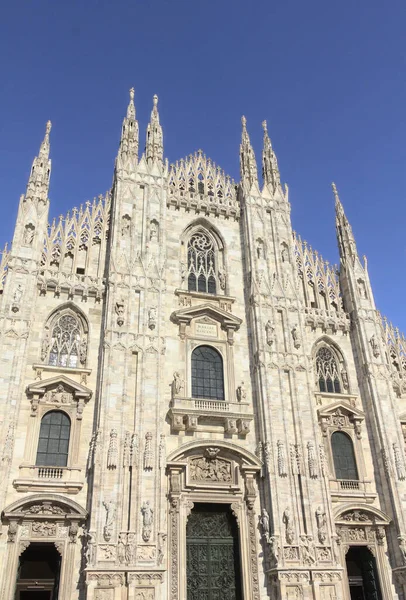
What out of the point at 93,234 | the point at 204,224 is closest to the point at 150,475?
the point at 93,234

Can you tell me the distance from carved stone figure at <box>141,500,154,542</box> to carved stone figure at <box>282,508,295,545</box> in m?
4.96

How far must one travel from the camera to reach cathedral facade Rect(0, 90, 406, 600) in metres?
17.8

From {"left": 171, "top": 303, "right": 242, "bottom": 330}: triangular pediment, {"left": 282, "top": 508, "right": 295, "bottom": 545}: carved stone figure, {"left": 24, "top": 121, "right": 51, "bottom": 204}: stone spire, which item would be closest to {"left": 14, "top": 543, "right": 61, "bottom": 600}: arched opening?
{"left": 282, "top": 508, "right": 295, "bottom": 545}: carved stone figure

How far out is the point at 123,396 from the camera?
19.7m

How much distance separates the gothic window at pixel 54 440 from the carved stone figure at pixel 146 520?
125 inches

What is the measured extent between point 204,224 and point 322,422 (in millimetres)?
10857

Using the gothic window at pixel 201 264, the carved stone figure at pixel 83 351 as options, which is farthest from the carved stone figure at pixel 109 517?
the gothic window at pixel 201 264

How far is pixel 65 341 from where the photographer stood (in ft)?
69.2

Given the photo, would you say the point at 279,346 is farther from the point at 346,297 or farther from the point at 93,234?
the point at 93,234

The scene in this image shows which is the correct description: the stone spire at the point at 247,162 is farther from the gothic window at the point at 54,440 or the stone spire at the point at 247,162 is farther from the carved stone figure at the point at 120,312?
the gothic window at the point at 54,440

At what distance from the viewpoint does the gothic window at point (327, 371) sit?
78.7 ft

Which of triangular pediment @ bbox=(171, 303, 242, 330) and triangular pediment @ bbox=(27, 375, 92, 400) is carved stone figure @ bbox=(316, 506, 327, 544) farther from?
triangular pediment @ bbox=(27, 375, 92, 400)

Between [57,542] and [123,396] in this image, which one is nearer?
[57,542]

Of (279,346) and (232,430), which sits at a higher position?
(279,346)
